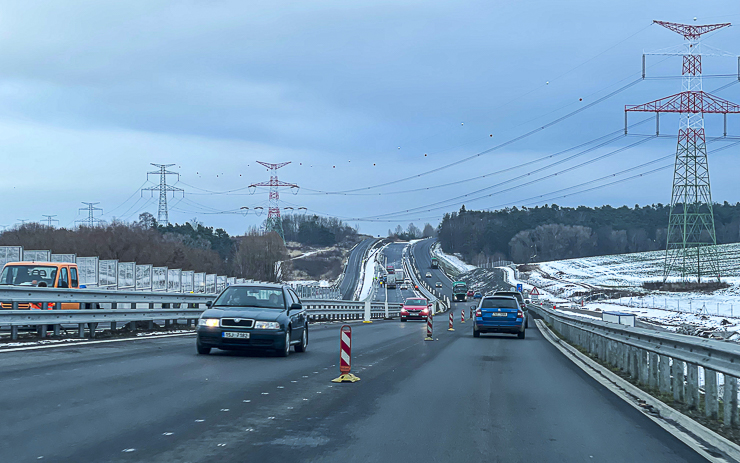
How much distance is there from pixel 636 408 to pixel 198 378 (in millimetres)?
6176

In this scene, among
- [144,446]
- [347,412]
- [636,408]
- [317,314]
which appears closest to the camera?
[144,446]

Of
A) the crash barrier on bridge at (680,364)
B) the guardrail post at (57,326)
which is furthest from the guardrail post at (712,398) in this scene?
the guardrail post at (57,326)

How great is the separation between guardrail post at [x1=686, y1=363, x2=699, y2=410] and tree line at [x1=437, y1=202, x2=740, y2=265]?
156118 millimetres

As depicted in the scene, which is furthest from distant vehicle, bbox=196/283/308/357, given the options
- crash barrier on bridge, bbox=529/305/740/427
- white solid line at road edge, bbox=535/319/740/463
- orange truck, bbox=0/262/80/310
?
orange truck, bbox=0/262/80/310

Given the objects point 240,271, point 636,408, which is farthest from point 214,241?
point 636,408

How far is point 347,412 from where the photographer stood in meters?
8.74

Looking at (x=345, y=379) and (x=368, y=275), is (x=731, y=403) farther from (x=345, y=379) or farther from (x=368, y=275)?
(x=368, y=275)

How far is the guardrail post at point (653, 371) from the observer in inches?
473

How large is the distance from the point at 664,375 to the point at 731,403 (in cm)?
283

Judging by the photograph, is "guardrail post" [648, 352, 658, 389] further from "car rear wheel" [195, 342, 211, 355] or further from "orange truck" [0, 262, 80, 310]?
"orange truck" [0, 262, 80, 310]

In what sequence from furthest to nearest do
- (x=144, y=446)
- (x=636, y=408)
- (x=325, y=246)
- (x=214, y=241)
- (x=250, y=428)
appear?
(x=325, y=246) → (x=214, y=241) → (x=636, y=408) → (x=250, y=428) → (x=144, y=446)

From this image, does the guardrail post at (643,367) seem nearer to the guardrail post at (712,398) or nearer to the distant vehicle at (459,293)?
the guardrail post at (712,398)

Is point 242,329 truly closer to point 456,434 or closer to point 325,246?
point 456,434

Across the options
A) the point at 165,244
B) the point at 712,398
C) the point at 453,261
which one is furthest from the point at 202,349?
the point at 453,261
